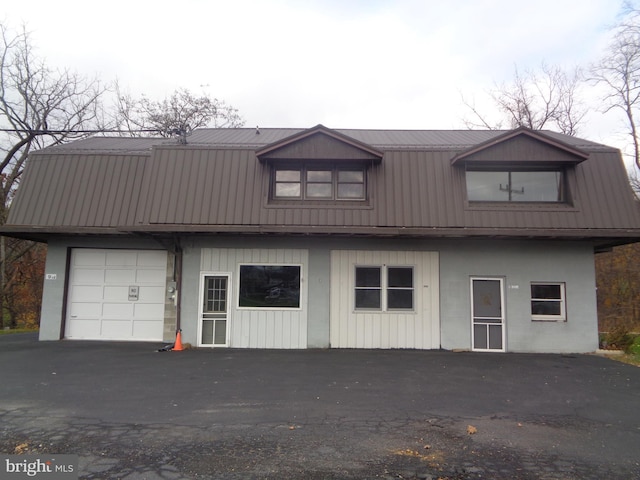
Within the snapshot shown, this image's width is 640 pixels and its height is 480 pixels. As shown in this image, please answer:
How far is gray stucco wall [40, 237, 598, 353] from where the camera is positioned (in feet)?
35.1

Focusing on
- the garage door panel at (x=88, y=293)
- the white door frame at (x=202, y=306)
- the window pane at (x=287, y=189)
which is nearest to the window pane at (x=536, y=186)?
the window pane at (x=287, y=189)

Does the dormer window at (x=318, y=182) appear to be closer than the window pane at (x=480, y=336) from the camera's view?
No

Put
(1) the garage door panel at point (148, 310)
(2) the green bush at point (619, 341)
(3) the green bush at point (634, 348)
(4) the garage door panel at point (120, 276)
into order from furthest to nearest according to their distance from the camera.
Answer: (4) the garage door panel at point (120, 276)
(1) the garage door panel at point (148, 310)
(2) the green bush at point (619, 341)
(3) the green bush at point (634, 348)

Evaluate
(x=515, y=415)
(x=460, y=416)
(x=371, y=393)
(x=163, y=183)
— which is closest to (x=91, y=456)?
(x=371, y=393)

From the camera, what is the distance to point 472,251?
1110 cm

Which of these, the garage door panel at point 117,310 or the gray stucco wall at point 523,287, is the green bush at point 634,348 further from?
the garage door panel at point 117,310

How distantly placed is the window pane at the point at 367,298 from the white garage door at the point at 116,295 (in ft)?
19.0

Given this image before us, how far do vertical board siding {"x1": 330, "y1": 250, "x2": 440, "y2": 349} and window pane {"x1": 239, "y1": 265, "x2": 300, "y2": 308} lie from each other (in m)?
1.12

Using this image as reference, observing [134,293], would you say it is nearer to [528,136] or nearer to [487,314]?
[487,314]

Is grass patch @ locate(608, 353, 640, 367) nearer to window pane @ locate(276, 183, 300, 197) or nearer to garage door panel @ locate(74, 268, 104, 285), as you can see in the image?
window pane @ locate(276, 183, 300, 197)

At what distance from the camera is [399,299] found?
11000 mm

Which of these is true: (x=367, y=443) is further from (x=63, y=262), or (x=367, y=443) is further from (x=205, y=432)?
(x=63, y=262)

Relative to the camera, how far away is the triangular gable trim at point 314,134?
11039 millimetres

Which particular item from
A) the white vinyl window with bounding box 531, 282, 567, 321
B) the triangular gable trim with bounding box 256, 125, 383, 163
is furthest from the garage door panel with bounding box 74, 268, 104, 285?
the white vinyl window with bounding box 531, 282, 567, 321
